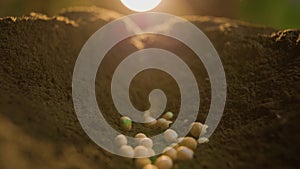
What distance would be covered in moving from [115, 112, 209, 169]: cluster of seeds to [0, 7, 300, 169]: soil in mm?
27

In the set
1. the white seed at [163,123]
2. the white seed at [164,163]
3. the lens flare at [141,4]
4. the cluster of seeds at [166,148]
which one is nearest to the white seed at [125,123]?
the cluster of seeds at [166,148]

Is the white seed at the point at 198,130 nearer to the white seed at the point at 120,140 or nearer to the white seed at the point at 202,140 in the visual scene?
the white seed at the point at 202,140

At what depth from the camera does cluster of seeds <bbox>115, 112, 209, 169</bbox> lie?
3.56 feet

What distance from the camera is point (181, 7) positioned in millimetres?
2613

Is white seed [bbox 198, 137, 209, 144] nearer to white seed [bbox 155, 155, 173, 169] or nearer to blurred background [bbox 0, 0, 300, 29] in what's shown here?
white seed [bbox 155, 155, 173, 169]

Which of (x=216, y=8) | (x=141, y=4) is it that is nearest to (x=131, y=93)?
(x=141, y=4)

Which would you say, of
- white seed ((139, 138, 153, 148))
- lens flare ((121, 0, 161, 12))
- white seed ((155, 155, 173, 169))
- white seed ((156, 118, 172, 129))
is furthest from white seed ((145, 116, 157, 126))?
lens flare ((121, 0, 161, 12))

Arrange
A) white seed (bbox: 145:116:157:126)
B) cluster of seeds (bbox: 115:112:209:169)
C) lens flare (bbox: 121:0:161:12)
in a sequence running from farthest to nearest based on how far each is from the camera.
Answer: lens flare (bbox: 121:0:161:12), white seed (bbox: 145:116:157:126), cluster of seeds (bbox: 115:112:209:169)

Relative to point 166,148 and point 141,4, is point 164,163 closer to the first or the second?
point 166,148

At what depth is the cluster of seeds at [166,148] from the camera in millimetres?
1084

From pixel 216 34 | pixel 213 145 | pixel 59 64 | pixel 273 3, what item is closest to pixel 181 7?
pixel 273 3

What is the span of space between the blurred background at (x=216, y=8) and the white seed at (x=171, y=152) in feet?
4.55

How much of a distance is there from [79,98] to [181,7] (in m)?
1.55

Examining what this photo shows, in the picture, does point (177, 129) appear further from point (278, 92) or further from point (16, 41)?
point (16, 41)
